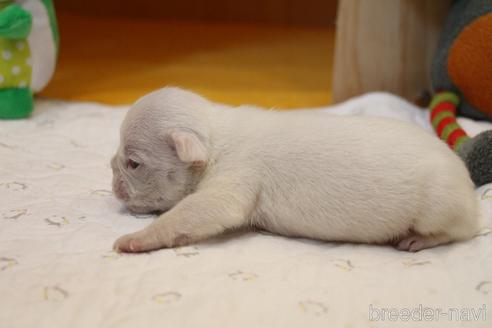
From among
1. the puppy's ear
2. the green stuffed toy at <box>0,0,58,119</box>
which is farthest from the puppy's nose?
the green stuffed toy at <box>0,0,58,119</box>

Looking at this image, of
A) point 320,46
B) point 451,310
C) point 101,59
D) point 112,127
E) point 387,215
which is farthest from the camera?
point 320,46

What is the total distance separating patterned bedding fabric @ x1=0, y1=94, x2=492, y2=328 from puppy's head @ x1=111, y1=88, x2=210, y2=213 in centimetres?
10

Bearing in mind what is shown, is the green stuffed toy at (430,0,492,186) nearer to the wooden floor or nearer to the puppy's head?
the wooden floor

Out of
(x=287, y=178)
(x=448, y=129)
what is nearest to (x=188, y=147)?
(x=287, y=178)

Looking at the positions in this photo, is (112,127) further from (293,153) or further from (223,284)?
(223,284)

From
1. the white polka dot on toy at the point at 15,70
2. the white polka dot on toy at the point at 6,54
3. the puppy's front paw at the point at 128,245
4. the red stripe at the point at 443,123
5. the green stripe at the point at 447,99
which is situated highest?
the white polka dot on toy at the point at 6,54

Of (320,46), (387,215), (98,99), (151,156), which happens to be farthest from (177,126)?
(320,46)

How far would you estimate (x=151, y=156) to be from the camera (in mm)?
1574

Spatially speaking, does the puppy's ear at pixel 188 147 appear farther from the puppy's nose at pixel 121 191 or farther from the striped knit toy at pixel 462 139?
the striped knit toy at pixel 462 139

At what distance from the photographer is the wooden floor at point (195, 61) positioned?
9.66 ft

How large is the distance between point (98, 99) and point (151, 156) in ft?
4.37

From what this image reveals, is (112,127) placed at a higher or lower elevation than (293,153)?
lower

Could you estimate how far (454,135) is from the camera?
2.10m

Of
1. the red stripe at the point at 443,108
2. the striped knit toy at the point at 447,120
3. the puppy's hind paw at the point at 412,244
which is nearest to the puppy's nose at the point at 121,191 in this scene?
the puppy's hind paw at the point at 412,244
